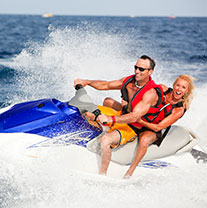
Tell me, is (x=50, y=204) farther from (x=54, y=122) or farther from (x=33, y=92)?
(x=33, y=92)

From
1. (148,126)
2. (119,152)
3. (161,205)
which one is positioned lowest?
(161,205)

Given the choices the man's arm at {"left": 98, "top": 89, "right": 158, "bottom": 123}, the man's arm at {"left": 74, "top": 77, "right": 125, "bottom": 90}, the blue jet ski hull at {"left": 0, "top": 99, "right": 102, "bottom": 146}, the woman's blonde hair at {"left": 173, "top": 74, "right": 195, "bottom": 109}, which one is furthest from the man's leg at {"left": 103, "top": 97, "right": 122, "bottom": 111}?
the woman's blonde hair at {"left": 173, "top": 74, "right": 195, "bottom": 109}

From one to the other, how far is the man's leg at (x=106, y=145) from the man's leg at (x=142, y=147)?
247mm

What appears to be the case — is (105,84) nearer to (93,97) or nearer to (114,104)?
(114,104)

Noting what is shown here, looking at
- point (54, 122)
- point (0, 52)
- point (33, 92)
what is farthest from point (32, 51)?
point (54, 122)

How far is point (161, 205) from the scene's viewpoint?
324 cm

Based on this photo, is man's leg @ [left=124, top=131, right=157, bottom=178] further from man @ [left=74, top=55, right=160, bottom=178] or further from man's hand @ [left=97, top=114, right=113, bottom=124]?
man's hand @ [left=97, top=114, right=113, bottom=124]

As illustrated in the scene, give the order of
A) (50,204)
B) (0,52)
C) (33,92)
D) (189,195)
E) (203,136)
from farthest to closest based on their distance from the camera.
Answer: (0,52) < (33,92) < (203,136) < (189,195) < (50,204)

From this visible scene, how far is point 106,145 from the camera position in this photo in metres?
3.21

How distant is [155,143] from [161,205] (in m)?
0.65

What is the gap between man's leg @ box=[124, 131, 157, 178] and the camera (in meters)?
3.29

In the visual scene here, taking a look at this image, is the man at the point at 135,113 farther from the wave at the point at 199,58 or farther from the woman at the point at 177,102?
the wave at the point at 199,58

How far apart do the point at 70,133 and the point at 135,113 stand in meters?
0.73

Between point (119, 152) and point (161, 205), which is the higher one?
point (119, 152)
